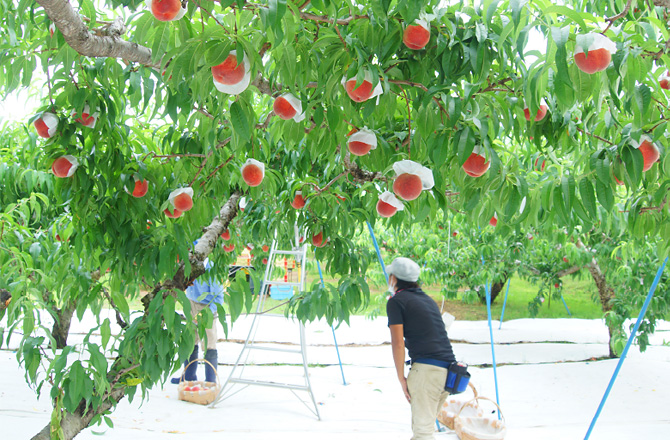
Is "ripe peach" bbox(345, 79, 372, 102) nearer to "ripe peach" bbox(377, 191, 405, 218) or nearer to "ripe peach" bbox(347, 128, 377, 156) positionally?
"ripe peach" bbox(347, 128, 377, 156)

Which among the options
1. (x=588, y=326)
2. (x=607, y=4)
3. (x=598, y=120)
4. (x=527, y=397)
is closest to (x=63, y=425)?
(x=598, y=120)

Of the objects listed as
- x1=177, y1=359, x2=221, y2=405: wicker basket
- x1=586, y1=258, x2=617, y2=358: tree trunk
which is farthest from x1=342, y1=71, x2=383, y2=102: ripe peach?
x1=586, y1=258, x2=617, y2=358: tree trunk

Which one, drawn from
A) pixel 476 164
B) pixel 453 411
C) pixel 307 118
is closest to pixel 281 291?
pixel 453 411

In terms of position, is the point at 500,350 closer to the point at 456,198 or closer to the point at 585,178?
the point at 456,198

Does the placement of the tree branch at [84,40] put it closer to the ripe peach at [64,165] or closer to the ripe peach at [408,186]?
the ripe peach at [64,165]

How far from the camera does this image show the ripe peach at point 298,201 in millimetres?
1853

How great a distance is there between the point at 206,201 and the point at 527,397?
10.5 feet

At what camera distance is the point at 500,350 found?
5.39 metres

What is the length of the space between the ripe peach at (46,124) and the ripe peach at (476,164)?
105 centimetres

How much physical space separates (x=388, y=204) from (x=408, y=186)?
26cm

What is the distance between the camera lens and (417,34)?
899 millimetres

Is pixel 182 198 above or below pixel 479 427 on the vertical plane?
above

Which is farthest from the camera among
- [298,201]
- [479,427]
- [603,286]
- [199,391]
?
[603,286]

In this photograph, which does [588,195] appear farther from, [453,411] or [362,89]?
[453,411]
